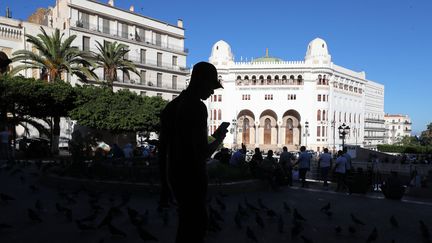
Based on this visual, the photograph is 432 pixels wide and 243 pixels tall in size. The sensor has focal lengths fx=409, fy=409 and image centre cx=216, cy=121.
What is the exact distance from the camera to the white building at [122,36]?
135 ft

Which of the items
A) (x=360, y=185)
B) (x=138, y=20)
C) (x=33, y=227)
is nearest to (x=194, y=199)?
(x=33, y=227)

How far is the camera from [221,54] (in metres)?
68.2

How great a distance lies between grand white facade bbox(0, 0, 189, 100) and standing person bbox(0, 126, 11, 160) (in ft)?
77.0

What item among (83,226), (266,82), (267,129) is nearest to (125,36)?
(266,82)

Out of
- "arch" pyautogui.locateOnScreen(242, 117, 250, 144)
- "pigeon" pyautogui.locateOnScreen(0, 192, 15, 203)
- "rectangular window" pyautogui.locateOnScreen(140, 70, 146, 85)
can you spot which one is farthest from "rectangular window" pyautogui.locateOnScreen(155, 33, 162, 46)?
"pigeon" pyautogui.locateOnScreen(0, 192, 15, 203)

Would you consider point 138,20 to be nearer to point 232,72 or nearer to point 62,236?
point 232,72

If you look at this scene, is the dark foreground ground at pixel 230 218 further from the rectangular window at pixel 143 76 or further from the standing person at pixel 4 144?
the rectangular window at pixel 143 76

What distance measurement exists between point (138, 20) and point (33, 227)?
4620cm

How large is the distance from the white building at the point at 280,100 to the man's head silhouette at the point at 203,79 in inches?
2313

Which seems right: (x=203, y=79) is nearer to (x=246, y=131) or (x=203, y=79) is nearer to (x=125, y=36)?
(x=125, y=36)

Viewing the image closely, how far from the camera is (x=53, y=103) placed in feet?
90.2

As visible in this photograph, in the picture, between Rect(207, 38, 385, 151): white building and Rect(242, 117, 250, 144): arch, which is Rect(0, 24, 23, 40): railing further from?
→ Rect(242, 117, 250, 144): arch

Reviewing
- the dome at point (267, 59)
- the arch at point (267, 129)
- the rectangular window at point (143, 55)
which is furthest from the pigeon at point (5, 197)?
the dome at point (267, 59)

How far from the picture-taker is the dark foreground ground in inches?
243
